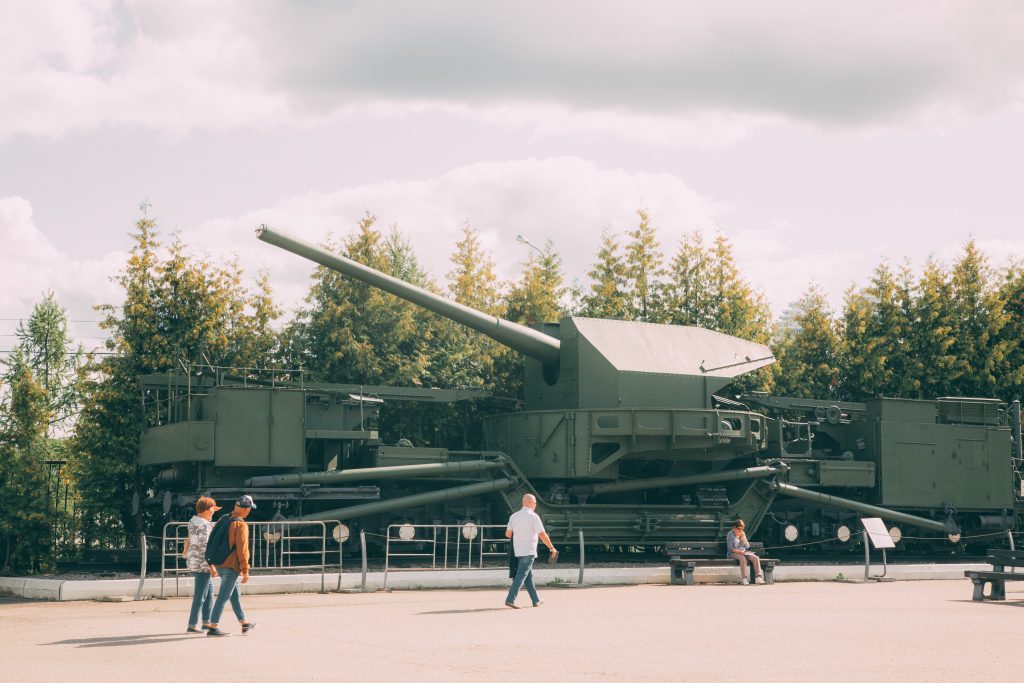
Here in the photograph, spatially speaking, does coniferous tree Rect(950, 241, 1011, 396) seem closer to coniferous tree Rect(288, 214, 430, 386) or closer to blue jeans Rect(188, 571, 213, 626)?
coniferous tree Rect(288, 214, 430, 386)

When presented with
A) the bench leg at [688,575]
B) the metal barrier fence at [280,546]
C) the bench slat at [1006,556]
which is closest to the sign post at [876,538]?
the bench leg at [688,575]

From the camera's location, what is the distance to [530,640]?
11.0 meters

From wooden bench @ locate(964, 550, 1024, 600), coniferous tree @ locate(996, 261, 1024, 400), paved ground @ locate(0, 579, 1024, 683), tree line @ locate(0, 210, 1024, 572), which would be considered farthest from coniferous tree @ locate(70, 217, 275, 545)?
coniferous tree @ locate(996, 261, 1024, 400)

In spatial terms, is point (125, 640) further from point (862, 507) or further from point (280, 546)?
point (862, 507)

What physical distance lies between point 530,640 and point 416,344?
55.1ft

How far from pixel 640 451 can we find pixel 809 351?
1321 cm

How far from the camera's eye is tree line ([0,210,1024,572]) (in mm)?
22891

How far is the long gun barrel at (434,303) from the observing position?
67.4 ft

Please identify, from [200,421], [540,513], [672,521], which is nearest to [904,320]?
[672,521]

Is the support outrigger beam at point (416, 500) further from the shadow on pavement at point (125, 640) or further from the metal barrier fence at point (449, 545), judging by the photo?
the shadow on pavement at point (125, 640)

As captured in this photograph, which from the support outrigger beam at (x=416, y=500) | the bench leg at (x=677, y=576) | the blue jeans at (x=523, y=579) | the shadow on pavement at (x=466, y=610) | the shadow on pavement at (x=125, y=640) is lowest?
the bench leg at (x=677, y=576)

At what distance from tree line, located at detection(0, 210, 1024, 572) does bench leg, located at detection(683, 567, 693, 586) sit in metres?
6.78

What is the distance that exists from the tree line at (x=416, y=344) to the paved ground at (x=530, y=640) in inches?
327

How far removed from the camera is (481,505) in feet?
71.3
